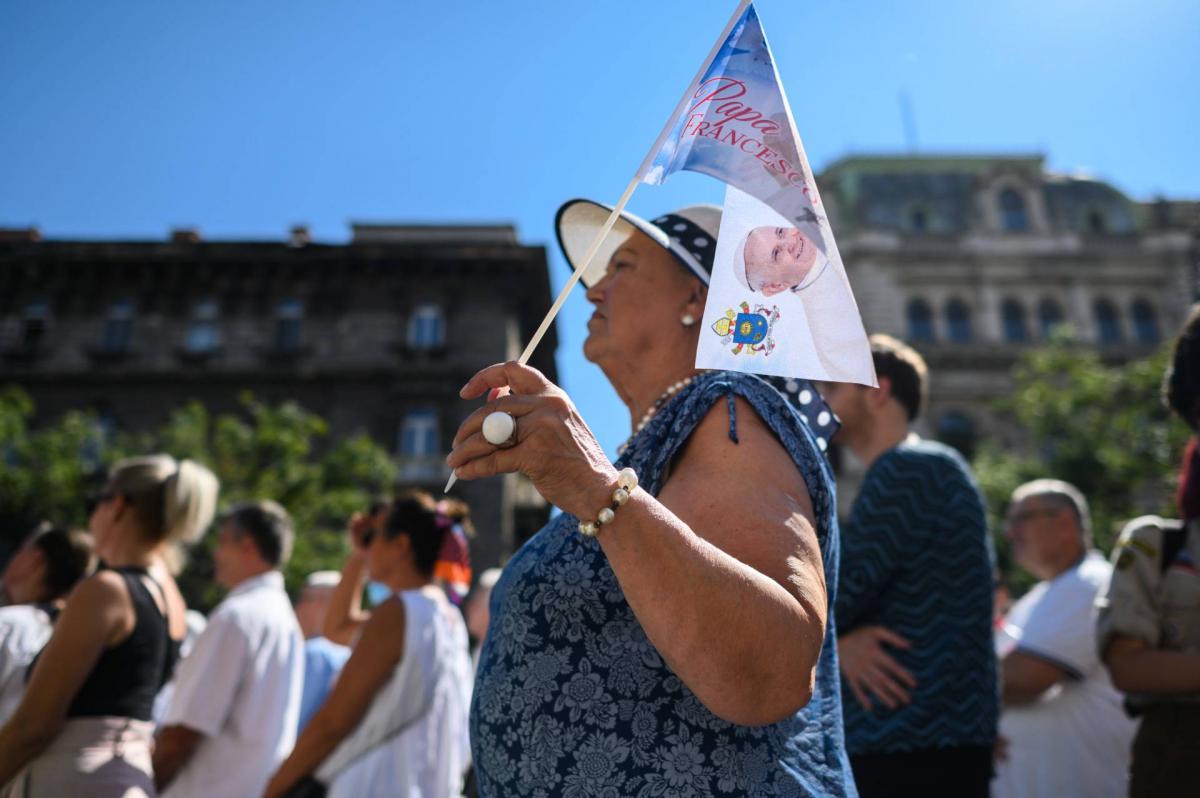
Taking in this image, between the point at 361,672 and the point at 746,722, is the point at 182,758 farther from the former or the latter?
the point at 746,722

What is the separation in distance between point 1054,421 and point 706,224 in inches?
1003

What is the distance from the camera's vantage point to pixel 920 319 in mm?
32531

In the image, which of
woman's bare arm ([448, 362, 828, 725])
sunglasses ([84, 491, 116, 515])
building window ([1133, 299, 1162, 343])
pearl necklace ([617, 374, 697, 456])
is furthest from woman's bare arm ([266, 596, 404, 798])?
building window ([1133, 299, 1162, 343])

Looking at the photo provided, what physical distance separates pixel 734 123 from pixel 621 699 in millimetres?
1037

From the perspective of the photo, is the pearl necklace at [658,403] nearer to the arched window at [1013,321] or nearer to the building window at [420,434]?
the building window at [420,434]

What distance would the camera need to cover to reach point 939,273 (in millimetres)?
32656

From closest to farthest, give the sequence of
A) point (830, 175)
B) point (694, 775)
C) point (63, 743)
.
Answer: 1. point (694, 775)
2. point (63, 743)
3. point (830, 175)

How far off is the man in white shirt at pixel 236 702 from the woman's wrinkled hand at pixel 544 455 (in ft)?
9.06

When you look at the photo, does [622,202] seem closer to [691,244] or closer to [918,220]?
[691,244]

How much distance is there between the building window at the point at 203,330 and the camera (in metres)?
25.2

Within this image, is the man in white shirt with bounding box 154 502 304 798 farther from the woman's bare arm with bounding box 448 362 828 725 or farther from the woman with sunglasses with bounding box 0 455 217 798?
the woman's bare arm with bounding box 448 362 828 725

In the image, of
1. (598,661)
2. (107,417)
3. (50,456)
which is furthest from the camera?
(107,417)

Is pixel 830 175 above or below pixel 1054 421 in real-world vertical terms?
above

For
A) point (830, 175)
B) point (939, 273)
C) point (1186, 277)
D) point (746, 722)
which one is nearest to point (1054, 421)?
point (939, 273)
